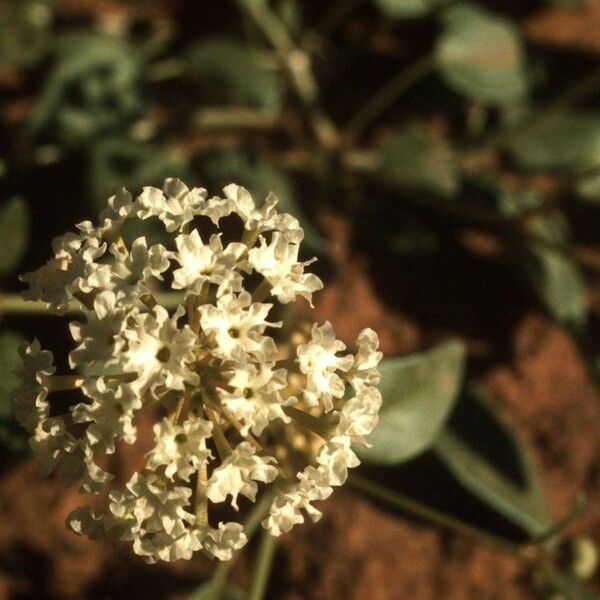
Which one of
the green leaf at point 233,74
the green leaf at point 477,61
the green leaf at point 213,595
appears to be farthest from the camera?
the green leaf at point 477,61

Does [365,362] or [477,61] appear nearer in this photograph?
[365,362]

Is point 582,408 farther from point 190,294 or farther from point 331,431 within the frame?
point 190,294

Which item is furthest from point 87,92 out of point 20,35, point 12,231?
point 12,231

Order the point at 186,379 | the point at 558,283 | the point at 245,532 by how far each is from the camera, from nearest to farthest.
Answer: the point at 186,379 → the point at 245,532 → the point at 558,283

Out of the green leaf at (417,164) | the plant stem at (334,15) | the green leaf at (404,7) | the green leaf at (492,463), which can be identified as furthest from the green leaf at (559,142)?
the green leaf at (492,463)

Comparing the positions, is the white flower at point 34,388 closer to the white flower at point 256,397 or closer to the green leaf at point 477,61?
the white flower at point 256,397

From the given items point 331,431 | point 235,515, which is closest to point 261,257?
point 331,431

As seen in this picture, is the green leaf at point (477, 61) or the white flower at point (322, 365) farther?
the green leaf at point (477, 61)

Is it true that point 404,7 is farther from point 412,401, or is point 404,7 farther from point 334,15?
point 412,401
